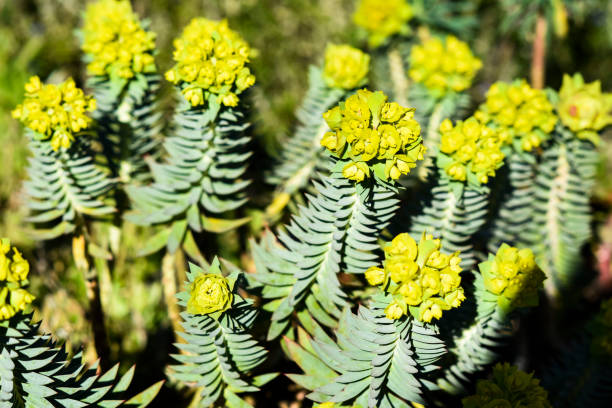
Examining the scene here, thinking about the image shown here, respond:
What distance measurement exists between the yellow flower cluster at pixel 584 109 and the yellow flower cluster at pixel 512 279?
74 cm

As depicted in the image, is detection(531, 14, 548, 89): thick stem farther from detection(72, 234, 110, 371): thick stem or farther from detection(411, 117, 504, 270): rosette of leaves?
detection(72, 234, 110, 371): thick stem

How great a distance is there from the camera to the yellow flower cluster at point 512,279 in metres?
1.49

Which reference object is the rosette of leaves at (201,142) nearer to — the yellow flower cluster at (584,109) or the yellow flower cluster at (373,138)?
the yellow flower cluster at (373,138)

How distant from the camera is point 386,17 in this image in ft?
9.02

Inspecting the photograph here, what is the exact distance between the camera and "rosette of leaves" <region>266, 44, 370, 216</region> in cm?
197

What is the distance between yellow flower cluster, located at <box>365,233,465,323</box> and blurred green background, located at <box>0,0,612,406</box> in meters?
1.48

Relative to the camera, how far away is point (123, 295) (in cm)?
252

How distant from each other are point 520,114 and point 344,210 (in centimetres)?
85

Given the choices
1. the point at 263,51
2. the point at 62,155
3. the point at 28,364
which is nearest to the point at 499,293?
the point at 28,364

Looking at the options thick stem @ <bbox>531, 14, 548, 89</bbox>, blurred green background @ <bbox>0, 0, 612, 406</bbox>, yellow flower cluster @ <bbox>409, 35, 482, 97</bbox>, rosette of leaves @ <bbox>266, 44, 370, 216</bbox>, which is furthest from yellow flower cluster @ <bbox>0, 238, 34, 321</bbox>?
thick stem @ <bbox>531, 14, 548, 89</bbox>

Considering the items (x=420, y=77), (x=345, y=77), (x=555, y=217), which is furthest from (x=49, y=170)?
(x=555, y=217)

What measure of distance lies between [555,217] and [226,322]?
1484mm

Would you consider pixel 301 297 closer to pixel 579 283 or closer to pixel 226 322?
pixel 226 322

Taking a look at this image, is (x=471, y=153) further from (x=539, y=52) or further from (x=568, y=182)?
(x=539, y=52)
